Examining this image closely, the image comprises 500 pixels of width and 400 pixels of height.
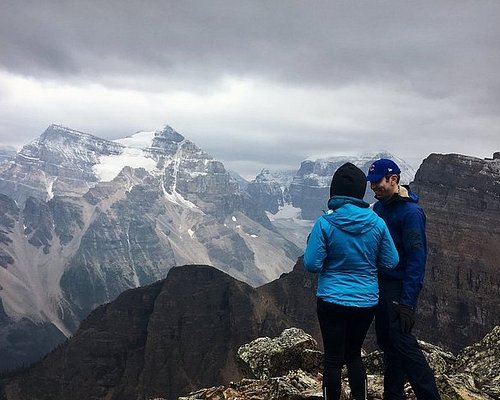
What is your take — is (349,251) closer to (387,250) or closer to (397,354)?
(387,250)

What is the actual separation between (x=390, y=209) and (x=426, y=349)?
7.70 m

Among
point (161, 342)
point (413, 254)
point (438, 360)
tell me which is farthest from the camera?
point (161, 342)

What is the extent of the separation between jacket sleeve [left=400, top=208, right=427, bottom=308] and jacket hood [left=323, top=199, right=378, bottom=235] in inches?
45.6

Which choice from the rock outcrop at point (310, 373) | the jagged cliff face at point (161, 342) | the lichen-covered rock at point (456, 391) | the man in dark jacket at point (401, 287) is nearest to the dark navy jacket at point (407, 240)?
the man in dark jacket at point (401, 287)

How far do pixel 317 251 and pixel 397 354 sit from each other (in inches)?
125

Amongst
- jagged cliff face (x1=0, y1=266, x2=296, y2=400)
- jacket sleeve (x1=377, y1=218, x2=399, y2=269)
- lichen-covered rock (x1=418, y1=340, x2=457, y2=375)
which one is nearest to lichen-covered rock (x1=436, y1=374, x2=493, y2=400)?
lichen-covered rock (x1=418, y1=340, x2=457, y2=375)

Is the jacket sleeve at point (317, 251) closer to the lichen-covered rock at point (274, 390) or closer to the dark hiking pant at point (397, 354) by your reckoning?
the dark hiking pant at point (397, 354)

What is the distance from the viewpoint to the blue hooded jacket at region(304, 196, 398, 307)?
33.2 ft

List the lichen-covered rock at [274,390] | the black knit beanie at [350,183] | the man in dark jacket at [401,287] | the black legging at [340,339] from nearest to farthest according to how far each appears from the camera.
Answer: the black legging at [340,339]
the black knit beanie at [350,183]
the man in dark jacket at [401,287]
the lichen-covered rock at [274,390]

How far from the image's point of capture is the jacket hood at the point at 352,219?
33.2ft

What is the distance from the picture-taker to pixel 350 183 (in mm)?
10430

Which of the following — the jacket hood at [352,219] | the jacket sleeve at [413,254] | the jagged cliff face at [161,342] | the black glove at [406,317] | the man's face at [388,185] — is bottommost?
the jagged cliff face at [161,342]

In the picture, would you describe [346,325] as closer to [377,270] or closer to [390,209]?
[377,270]

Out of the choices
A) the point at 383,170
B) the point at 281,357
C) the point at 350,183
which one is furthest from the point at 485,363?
the point at 350,183
